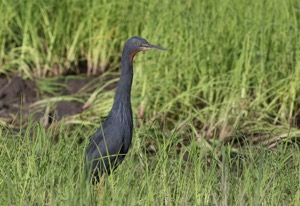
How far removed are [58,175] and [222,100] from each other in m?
2.73

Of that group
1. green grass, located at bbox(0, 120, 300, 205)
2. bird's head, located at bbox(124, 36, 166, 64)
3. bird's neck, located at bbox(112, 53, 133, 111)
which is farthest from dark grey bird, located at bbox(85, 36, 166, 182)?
bird's head, located at bbox(124, 36, 166, 64)

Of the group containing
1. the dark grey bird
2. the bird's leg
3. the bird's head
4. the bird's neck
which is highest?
the bird's head

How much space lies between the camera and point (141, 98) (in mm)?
7164

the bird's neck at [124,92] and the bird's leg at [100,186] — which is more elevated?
the bird's neck at [124,92]

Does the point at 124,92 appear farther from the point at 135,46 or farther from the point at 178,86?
the point at 178,86

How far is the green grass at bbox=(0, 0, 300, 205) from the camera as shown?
496 cm

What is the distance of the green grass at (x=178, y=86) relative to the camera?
4.96 meters

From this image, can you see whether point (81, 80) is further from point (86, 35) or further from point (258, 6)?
point (258, 6)

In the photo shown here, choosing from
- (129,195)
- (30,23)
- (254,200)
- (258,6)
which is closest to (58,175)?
(129,195)

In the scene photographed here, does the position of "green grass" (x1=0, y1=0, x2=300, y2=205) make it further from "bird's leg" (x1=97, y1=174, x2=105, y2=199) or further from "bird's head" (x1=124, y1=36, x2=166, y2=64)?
"bird's head" (x1=124, y1=36, x2=166, y2=64)

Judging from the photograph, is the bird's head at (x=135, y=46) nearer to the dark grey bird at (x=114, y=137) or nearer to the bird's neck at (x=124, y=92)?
the bird's neck at (x=124, y=92)

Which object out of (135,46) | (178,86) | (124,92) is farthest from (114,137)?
(178,86)

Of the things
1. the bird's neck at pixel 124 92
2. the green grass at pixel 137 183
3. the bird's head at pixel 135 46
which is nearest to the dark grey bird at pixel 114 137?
the bird's neck at pixel 124 92

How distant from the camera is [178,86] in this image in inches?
288
